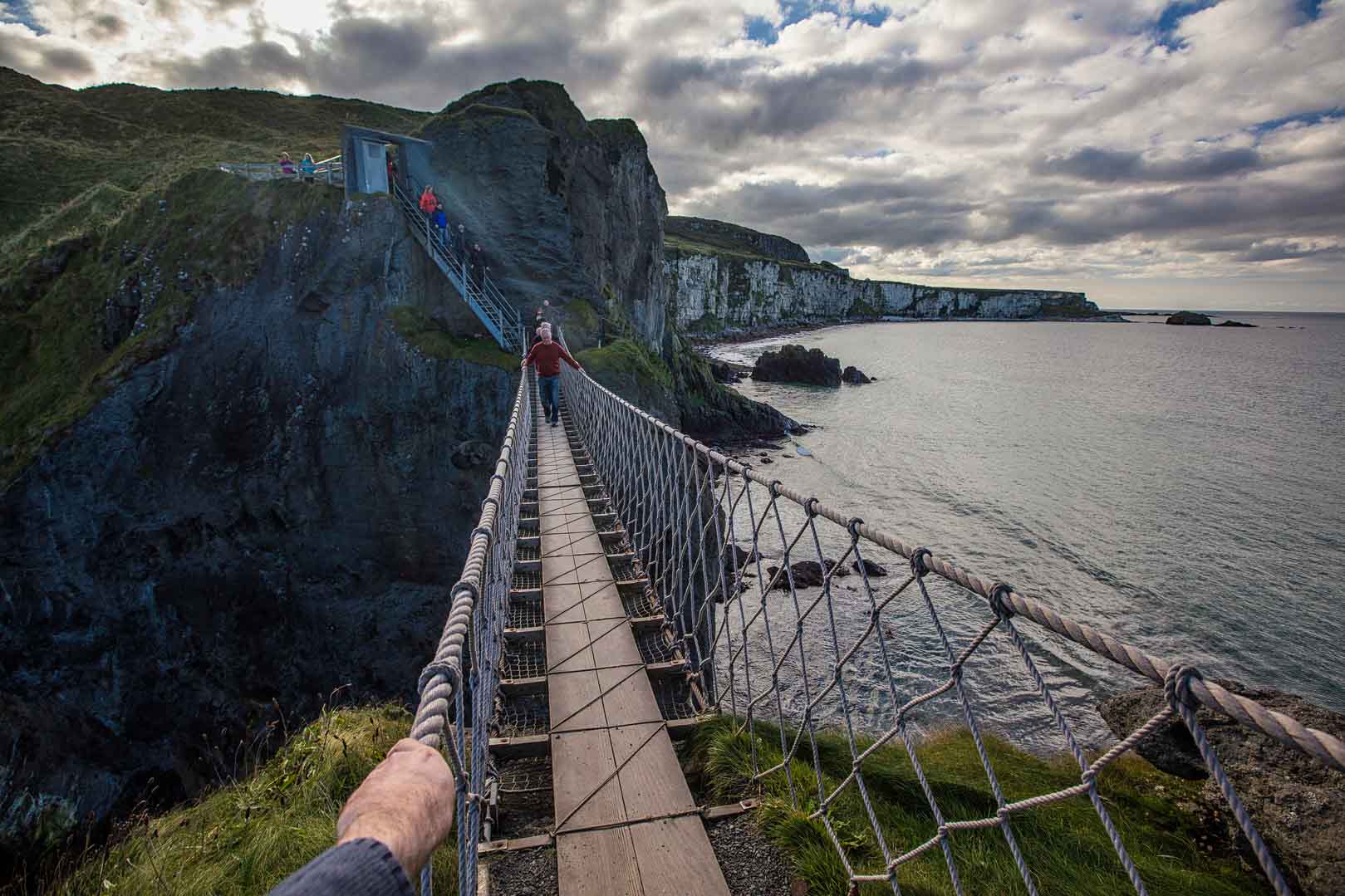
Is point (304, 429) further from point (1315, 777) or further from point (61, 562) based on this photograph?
point (1315, 777)

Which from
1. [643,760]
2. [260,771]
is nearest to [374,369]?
[260,771]

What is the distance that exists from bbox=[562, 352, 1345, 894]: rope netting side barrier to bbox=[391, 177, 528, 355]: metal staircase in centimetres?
477

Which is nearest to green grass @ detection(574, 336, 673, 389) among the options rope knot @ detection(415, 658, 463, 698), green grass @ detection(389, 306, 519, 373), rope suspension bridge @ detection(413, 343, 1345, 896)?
green grass @ detection(389, 306, 519, 373)

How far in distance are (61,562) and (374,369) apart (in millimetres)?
8251

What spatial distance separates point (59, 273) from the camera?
18141 mm

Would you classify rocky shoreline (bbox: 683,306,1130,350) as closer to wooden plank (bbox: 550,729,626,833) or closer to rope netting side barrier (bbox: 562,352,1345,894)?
rope netting side barrier (bbox: 562,352,1345,894)

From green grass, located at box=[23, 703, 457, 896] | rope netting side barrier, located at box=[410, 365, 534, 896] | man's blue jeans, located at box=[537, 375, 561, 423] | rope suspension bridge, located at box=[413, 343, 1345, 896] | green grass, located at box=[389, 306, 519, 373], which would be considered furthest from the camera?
green grass, located at box=[389, 306, 519, 373]

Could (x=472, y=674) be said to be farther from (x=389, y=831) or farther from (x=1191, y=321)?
(x=1191, y=321)

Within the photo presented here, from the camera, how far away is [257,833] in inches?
124

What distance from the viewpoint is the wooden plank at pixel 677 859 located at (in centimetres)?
206

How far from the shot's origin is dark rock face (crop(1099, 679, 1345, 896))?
5117 mm

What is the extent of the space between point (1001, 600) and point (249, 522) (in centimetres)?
1824

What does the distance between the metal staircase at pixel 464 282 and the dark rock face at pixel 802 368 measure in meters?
36.1

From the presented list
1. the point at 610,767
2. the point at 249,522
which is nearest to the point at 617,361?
the point at 249,522
